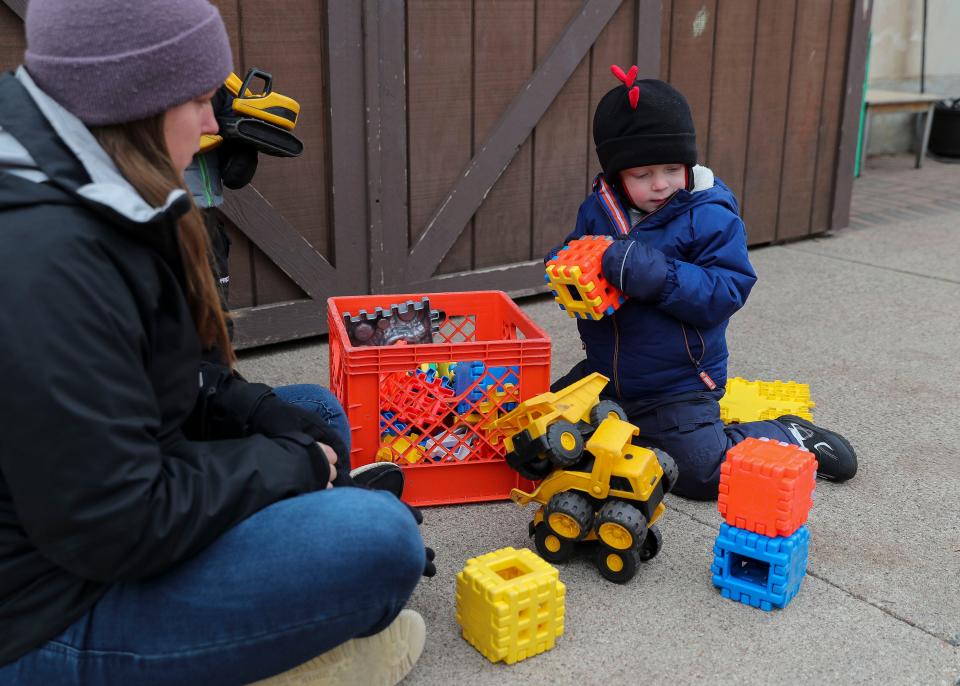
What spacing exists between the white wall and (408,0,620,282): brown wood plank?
6282 millimetres

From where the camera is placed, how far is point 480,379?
9.45 ft

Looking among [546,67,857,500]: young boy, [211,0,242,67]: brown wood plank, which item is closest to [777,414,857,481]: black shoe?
[546,67,857,500]: young boy

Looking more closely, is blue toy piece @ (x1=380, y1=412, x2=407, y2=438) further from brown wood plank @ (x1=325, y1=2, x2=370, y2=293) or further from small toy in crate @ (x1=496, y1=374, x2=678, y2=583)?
brown wood plank @ (x1=325, y1=2, x2=370, y2=293)

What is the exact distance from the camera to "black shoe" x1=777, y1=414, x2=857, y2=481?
3.08 m

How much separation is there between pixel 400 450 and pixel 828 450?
136 cm

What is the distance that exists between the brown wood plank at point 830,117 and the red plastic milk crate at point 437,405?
422 centimetres

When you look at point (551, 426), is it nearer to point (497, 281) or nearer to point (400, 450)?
point (400, 450)

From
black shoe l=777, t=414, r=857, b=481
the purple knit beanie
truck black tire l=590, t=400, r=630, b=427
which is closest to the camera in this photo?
the purple knit beanie

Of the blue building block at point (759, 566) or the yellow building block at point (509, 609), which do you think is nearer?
the yellow building block at point (509, 609)

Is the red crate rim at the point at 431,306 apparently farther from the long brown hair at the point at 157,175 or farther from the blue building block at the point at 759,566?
the long brown hair at the point at 157,175

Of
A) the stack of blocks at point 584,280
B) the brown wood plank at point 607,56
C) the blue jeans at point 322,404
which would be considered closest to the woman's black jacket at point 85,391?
the blue jeans at point 322,404

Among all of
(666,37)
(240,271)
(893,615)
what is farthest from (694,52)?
(893,615)

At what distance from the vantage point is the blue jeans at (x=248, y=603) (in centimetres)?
163

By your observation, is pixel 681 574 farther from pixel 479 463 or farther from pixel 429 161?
pixel 429 161
